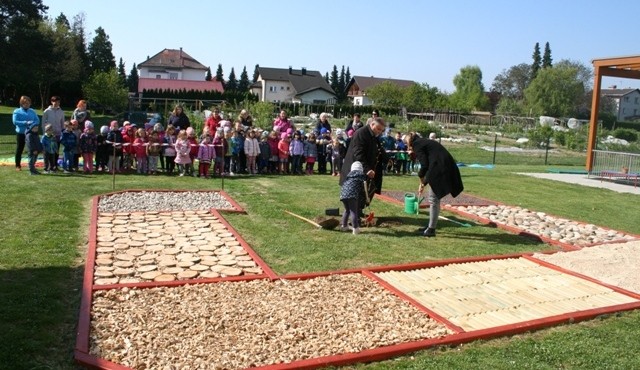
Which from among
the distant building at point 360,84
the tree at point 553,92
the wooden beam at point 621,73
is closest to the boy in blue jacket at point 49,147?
the wooden beam at point 621,73

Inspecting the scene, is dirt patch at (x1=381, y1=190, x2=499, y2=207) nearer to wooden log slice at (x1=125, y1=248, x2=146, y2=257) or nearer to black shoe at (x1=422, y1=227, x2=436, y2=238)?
black shoe at (x1=422, y1=227, x2=436, y2=238)

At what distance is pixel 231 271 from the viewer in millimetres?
6777

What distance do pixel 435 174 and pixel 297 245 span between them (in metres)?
2.48

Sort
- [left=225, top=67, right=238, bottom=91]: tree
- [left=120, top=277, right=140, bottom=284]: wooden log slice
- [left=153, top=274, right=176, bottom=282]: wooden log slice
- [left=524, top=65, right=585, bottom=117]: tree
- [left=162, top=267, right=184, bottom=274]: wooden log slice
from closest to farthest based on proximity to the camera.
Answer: [left=120, top=277, right=140, bottom=284]: wooden log slice < [left=153, top=274, right=176, bottom=282]: wooden log slice < [left=162, top=267, right=184, bottom=274]: wooden log slice < [left=524, top=65, right=585, bottom=117]: tree < [left=225, top=67, right=238, bottom=91]: tree

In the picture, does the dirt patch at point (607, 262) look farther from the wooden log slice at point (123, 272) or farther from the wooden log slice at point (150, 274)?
the wooden log slice at point (123, 272)

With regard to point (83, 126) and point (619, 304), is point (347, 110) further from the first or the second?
point (619, 304)

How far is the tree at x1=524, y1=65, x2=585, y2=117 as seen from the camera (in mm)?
81250

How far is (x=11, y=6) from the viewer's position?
36.5 m

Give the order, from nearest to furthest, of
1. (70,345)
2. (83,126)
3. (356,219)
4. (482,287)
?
(70,345) → (482,287) → (356,219) → (83,126)

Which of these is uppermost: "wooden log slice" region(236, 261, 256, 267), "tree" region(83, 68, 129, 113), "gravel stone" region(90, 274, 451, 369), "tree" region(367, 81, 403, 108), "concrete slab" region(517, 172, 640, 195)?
"tree" region(367, 81, 403, 108)

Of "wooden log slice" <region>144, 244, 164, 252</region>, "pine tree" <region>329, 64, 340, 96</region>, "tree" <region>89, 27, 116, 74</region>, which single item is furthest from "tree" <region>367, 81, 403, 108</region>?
"wooden log slice" <region>144, 244, 164, 252</region>

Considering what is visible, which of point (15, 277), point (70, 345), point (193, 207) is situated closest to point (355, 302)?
→ point (70, 345)

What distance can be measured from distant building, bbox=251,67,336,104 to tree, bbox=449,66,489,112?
2015 cm

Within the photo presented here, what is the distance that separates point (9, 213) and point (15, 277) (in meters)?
3.42
